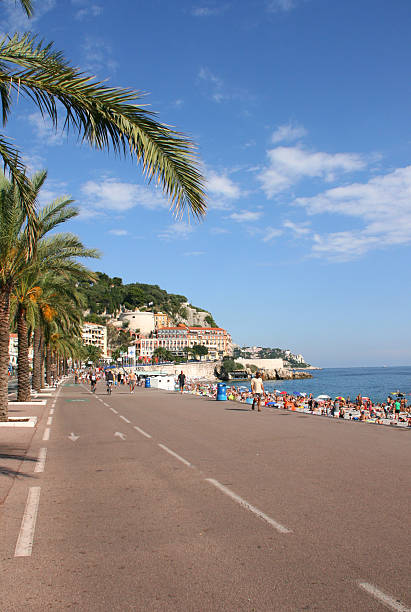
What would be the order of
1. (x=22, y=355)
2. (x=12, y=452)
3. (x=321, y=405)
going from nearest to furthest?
(x=12, y=452) < (x=22, y=355) < (x=321, y=405)

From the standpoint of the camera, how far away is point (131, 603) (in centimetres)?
367

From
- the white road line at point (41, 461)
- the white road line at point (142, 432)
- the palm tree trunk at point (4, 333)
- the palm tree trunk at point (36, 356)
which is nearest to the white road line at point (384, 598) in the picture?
the white road line at point (41, 461)

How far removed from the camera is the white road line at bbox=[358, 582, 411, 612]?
3.54 meters

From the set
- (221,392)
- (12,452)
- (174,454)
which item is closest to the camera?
(174,454)

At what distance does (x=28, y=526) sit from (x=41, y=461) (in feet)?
14.5

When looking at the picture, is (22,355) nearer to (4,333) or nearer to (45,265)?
(45,265)

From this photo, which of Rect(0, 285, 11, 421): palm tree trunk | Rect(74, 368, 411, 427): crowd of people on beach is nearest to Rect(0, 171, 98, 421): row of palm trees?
Rect(0, 285, 11, 421): palm tree trunk

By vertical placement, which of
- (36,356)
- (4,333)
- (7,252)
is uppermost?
(7,252)

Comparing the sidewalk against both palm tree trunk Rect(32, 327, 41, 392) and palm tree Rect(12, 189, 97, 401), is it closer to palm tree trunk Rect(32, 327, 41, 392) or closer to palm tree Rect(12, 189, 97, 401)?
palm tree Rect(12, 189, 97, 401)

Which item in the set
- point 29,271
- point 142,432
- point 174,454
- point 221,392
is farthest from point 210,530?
point 221,392

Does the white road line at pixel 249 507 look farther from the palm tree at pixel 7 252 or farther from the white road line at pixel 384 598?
the palm tree at pixel 7 252

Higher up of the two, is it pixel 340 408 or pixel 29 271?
pixel 29 271

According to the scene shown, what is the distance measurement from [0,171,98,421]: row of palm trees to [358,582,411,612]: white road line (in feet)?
21.9

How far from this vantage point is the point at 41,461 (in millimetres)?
9852
